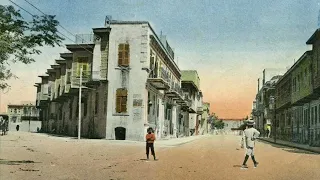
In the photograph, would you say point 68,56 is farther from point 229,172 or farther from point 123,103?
point 229,172

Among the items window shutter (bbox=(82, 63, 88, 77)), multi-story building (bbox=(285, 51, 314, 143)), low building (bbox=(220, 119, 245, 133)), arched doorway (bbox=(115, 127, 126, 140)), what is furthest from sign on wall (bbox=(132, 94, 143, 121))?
multi-story building (bbox=(285, 51, 314, 143))

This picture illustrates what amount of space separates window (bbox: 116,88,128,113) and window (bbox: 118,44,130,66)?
6.09 feet

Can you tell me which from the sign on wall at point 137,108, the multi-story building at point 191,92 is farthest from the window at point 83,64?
the multi-story building at point 191,92

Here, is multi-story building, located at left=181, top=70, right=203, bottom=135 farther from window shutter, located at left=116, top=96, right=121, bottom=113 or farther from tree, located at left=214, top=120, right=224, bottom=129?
window shutter, located at left=116, top=96, right=121, bottom=113

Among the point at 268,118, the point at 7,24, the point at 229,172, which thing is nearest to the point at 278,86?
the point at 268,118

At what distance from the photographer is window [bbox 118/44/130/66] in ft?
99.3

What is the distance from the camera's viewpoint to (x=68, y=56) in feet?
121

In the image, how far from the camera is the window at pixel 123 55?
30.3 metres

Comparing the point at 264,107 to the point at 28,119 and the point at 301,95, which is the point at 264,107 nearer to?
the point at 301,95

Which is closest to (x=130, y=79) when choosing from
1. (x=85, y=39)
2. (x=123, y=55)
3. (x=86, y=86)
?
(x=123, y=55)

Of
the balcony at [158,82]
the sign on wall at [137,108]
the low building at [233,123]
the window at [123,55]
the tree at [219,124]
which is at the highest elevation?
the window at [123,55]

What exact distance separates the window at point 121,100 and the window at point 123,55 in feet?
6.09

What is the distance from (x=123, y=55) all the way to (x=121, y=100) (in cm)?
307

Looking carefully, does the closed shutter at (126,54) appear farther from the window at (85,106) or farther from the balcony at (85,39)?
the window at (85,106)
